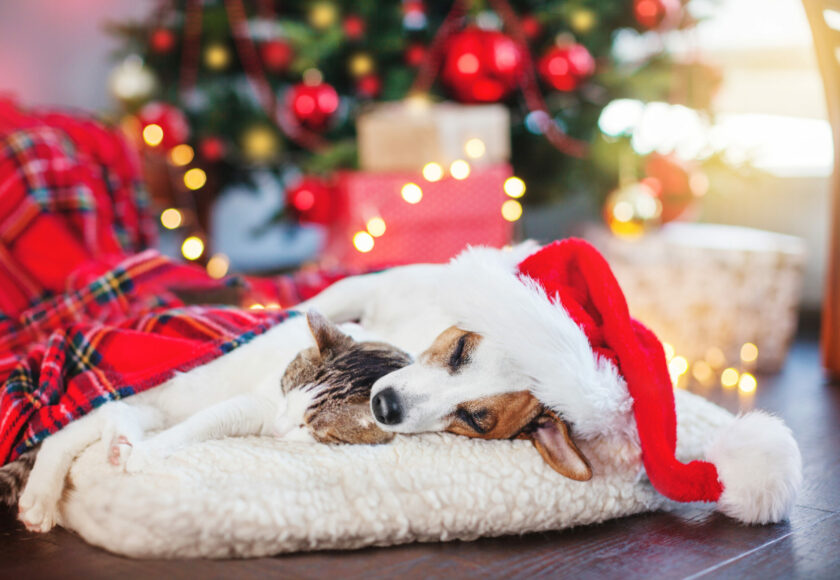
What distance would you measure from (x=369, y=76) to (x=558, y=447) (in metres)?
2.14

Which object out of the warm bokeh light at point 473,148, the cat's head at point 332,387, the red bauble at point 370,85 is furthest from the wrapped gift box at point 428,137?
the cat's head at point 332,387

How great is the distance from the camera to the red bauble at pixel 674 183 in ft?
9.15

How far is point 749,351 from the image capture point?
7.53ft

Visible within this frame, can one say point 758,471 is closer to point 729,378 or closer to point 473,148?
point 729,378

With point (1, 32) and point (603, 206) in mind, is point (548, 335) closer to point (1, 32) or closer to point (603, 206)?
point (603, 206)

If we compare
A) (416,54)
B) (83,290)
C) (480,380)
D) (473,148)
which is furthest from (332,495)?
(416,54)

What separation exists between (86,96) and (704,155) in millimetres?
2617

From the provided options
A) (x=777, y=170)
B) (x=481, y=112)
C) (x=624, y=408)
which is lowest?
(x=624, y=408)

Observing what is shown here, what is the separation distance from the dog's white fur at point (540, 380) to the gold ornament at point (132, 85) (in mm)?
2149

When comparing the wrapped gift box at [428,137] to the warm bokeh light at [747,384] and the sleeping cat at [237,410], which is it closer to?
the warm bokeh light at [747,384]

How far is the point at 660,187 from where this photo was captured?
2809mm

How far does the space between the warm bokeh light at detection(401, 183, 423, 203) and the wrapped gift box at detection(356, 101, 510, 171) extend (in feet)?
0.37

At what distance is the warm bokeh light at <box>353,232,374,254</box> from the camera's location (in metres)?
2.40

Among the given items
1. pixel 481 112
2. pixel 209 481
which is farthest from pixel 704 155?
pixel 209 481
